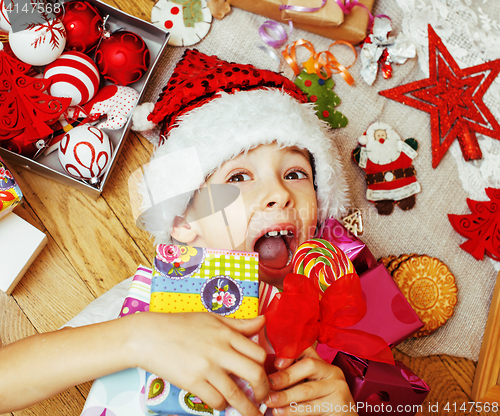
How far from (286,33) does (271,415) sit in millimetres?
1147

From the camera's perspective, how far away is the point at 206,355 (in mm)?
593

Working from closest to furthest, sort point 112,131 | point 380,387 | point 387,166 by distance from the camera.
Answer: point 380,387 < point 112,131 < point 387,166

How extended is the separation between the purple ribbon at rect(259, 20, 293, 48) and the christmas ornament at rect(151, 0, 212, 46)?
181 mm

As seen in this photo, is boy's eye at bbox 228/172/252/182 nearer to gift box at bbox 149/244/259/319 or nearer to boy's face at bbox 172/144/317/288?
boy's face at bbox 172/144/317/288

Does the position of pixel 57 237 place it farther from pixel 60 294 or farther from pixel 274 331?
pixel 274 331

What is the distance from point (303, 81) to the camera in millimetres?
1196

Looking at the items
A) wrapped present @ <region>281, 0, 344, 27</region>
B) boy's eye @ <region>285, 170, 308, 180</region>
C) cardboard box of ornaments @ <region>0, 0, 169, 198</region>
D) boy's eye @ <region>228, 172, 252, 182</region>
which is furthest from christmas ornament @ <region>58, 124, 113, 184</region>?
wrapped present @ <region>281, 0, 344, 27</region>

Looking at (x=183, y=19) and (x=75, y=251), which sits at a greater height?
(x=183, y=19)

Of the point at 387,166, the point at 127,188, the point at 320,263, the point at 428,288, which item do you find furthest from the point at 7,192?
the point at 428,288

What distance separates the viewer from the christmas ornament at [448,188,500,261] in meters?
1.22

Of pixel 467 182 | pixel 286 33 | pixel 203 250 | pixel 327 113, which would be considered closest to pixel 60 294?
pixel 203 250

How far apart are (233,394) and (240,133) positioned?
53 cm

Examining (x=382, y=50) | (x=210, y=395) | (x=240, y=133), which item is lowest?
(x=210, y=395)

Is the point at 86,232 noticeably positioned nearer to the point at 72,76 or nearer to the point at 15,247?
the point at 15,247
